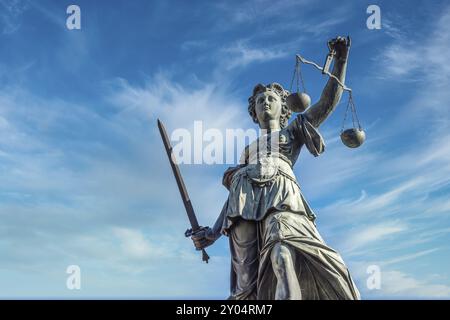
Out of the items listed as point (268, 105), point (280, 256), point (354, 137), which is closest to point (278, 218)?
point (280, 256)

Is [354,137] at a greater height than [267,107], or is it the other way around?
[267,107]

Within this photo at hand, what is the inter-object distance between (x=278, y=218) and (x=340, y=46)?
271cm

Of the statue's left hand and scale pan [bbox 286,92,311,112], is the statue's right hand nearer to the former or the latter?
scale pan [bbox 286,92,311,112]

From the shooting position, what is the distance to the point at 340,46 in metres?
9.48

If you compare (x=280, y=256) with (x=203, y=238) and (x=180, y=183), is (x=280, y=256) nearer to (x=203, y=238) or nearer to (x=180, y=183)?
(x=203, y=238)

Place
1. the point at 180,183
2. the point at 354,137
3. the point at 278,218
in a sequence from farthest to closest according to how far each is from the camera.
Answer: the point at 180,183, the point at 354,137, the point at 278,218

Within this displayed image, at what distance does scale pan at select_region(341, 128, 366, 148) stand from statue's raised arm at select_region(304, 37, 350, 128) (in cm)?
46

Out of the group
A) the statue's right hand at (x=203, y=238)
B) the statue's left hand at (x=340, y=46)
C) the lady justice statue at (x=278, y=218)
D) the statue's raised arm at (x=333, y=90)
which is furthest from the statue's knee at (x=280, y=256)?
the statue's left hand at (x=340, y=46)

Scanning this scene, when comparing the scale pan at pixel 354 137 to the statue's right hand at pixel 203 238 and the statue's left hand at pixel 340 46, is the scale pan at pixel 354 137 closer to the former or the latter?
the statue's left hand at pixel 340 46

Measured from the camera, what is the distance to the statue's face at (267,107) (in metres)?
10.2
